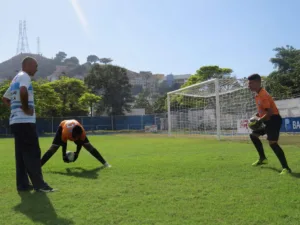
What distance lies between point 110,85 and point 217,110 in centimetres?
4659

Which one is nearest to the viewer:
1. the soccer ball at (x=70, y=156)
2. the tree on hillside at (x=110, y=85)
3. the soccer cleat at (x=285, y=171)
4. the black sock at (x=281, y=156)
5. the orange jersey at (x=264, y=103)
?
the soccer cleat at (x=285, y=171)

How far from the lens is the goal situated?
2230 cm

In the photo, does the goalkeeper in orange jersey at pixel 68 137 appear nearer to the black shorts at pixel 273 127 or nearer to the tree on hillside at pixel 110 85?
the black shorts at pixel 273 127

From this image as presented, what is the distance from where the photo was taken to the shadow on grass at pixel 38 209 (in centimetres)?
371

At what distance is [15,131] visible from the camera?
16.9 ft

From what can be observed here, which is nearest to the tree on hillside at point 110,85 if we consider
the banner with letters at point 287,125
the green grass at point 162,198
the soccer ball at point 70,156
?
the banner with letters at point 287,125

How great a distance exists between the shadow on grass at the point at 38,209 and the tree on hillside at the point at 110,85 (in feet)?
201

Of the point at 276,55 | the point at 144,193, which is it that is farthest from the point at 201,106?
the point at 276,55

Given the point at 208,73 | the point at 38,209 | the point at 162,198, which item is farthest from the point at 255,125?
the point at 208,73

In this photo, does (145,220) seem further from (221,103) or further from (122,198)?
(221,103)

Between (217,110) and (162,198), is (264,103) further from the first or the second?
(217,110)

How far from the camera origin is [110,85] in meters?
65.7

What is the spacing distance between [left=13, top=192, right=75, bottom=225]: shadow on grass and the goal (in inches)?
633

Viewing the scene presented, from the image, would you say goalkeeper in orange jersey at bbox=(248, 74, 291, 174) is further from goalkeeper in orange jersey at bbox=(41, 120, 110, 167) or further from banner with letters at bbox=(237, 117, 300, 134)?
banner with letters at bbox=(237, 117, 300, 134)
